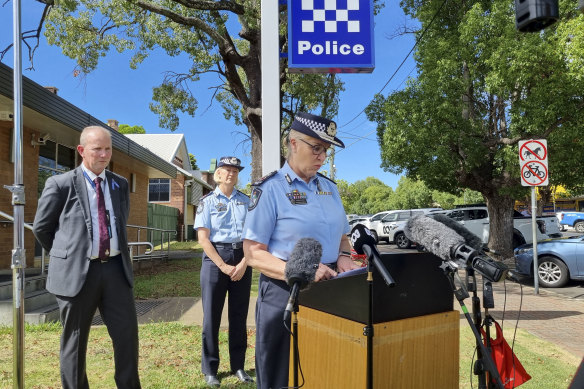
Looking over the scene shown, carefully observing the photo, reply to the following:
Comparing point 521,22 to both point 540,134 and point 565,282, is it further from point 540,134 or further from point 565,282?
point 540,134

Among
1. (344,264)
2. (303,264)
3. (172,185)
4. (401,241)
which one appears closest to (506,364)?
(344,264)

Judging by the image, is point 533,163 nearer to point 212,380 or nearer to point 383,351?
point 212,380

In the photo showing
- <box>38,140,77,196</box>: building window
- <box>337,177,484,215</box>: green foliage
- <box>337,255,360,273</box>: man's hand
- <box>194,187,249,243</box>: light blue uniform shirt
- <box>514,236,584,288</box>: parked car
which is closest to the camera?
<box>337,255,360,273</box>: man's hand

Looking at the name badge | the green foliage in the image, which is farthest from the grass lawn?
the green foliage

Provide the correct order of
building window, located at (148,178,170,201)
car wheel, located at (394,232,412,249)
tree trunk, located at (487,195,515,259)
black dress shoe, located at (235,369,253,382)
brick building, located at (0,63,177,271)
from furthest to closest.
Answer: building window, located at (148,178,170,201) → car wheel, located at (394,232,412,249) → tree trunk, located at (487,195,515,259) → brick building, located at (0,63,177,271) → black dress shoe, located at (235,369,253,382)

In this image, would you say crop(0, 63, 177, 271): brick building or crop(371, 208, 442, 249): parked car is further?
crop(371, 208, 442, 249): parked car

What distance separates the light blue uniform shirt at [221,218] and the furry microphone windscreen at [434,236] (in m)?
2.49

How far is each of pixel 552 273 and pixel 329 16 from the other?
8.86m

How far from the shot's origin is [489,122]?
1492 centimetres

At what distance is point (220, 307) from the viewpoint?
13.9 ft

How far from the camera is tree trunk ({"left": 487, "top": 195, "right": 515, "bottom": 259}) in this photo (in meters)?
15.0

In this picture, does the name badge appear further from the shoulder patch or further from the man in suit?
the man in suit

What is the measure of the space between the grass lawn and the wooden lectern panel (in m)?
1.69

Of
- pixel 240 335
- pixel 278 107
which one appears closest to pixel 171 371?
pixel 240 335
